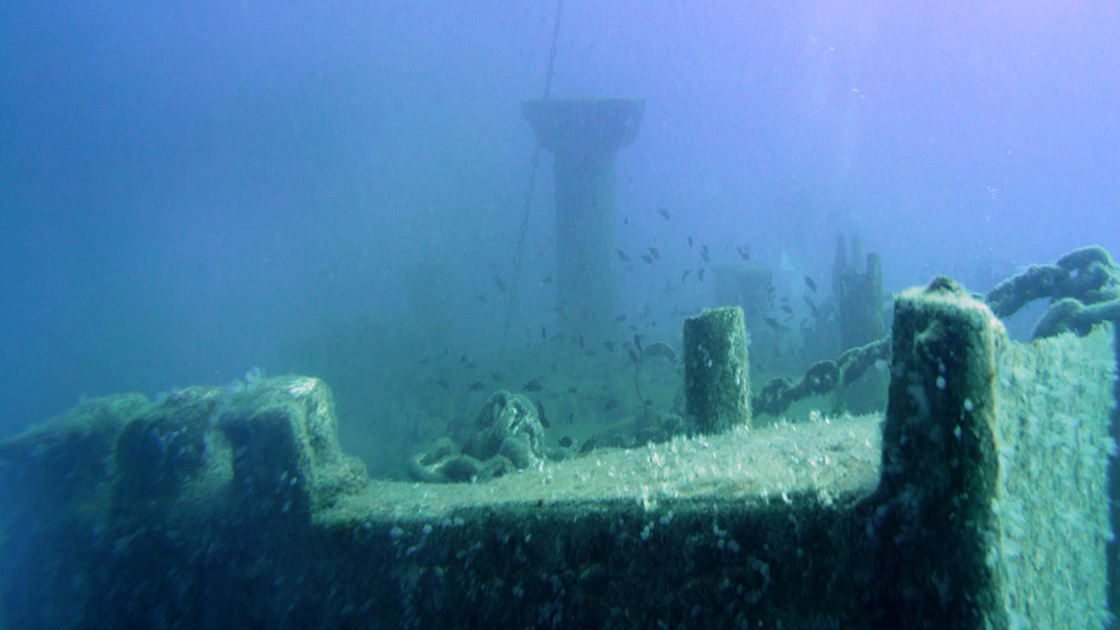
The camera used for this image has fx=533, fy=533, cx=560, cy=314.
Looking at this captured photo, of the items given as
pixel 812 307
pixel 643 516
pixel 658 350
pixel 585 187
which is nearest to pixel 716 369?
pixel 643 516

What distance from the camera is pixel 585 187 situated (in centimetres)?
1717

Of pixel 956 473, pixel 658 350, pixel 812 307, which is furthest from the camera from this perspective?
pixel 812 307

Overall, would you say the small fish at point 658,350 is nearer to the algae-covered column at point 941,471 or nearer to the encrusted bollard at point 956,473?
the encrusted bollard at point 956,473

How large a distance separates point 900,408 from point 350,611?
2456mm

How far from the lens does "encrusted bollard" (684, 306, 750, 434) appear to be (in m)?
3.33

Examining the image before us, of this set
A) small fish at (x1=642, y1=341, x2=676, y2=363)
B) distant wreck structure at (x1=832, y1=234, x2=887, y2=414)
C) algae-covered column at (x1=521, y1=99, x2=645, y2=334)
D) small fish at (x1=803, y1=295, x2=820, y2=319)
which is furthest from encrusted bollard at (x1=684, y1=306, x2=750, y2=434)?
algae-covered column at (x1=521, y1=99, x2=645, y2=334)

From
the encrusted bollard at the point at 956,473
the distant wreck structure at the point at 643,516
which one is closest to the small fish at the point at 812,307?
the distant wreck structure at the point at 643,516

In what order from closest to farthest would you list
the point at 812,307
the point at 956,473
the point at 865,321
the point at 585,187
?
1. the point at 956,473
2. the point at 865,321
3. the point at 812,307
4. the point at 585,187

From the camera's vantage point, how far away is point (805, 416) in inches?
384

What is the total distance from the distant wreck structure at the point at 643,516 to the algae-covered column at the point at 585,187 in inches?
543

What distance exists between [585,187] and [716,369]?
14.5m

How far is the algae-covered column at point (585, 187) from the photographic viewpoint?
55.8ft

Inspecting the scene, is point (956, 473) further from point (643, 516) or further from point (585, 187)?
point (585, 187)

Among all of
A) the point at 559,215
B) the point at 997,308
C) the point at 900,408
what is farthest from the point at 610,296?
the point at 900,408
